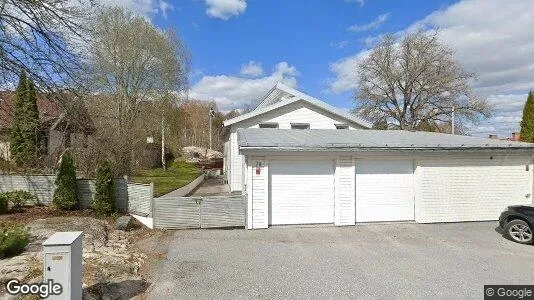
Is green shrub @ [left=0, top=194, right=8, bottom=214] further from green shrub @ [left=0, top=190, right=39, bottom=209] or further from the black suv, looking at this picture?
the black suv

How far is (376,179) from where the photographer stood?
34.5ft

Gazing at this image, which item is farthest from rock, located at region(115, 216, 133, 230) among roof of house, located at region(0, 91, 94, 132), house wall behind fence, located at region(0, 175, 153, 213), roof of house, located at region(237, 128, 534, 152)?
roof of house, located at region(237, 128, 534, 152)

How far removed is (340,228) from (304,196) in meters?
1.50

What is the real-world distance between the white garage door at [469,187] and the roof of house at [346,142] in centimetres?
54

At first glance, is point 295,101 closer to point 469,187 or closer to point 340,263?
point 469,187

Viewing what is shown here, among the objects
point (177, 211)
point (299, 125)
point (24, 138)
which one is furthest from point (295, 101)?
point (24, 138)

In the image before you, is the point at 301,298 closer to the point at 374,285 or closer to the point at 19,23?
the point at 374,285

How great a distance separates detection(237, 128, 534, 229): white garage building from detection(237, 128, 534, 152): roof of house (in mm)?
33

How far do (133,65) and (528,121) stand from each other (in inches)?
1359

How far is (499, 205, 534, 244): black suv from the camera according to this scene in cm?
835

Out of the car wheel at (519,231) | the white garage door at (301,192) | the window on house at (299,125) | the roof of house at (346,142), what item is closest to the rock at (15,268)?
the roof of house at (346,142)

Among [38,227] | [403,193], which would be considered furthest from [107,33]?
[403,193]

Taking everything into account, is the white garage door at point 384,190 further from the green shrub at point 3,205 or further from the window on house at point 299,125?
the green shrub at point 3,205

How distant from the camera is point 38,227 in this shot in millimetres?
8891
